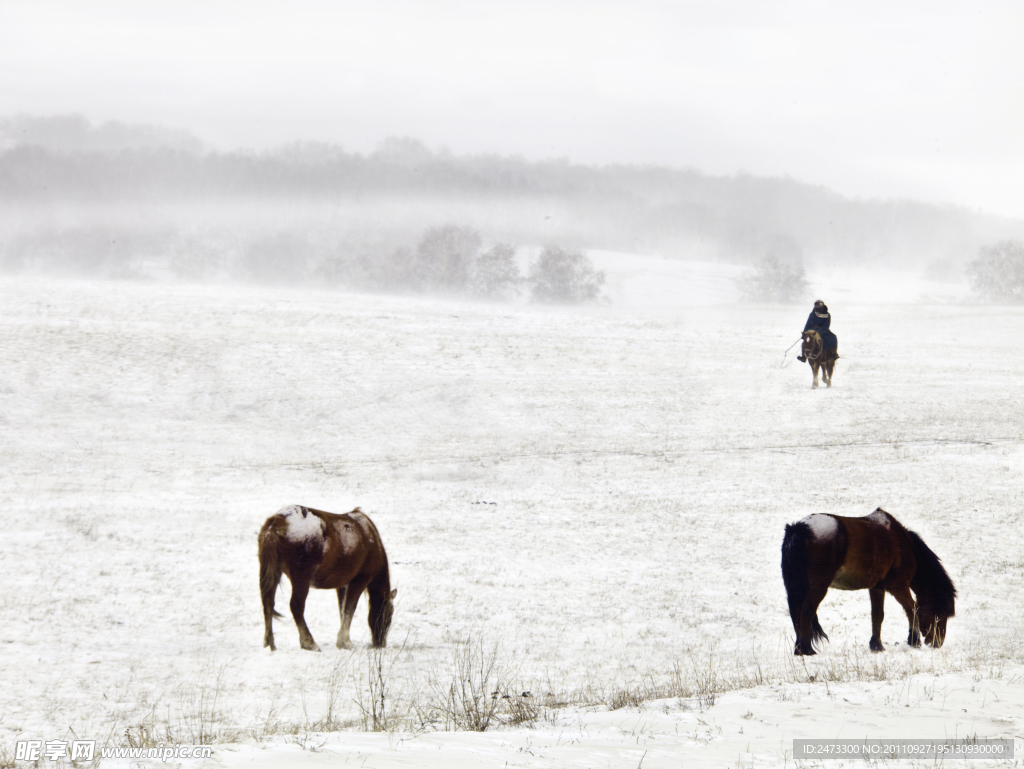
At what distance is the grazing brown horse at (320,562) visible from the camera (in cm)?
917

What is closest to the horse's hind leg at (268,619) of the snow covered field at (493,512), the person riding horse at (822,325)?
the snow covered field at (493,512)

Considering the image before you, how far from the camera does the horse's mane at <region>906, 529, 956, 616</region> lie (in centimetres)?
923

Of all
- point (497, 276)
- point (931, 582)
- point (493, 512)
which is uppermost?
point (497, 276)

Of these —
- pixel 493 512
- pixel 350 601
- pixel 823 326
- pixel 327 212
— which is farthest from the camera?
pixel 327 212

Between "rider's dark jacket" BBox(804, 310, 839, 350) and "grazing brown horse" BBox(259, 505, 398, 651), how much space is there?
79.3ft

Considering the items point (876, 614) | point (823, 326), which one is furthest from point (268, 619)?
point (823, 326)

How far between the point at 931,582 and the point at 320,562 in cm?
712

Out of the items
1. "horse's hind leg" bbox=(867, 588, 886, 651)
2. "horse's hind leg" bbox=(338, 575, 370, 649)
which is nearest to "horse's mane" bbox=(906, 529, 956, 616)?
"horse's hind leg" bbox=(867, 588, 886, 651)

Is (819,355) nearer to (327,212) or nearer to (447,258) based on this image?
(447,258)

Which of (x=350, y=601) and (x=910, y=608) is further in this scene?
(x=350, y=601)

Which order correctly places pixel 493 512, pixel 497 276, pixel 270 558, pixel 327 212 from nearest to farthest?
pixel 270 558, pixel 493 512, pixel 497 276, pixel 327 212

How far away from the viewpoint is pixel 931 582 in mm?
9312

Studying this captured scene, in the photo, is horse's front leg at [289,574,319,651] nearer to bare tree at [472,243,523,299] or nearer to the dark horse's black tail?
the dark horse's black tail

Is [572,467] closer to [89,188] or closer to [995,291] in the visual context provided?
[995,291]
